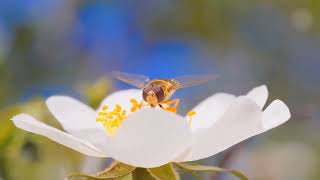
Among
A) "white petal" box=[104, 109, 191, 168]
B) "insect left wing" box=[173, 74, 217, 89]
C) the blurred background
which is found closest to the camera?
"white petal" box=[104, 109, 191, 168]

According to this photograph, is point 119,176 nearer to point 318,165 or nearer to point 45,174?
point 45,174

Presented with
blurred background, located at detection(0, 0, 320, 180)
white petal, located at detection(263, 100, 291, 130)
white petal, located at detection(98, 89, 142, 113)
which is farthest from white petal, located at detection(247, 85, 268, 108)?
blurred background, located at detection(0, 0, 320, 180)

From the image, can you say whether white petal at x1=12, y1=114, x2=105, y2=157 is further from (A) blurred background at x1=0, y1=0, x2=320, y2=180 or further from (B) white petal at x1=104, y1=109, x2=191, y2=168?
(A) blurred background at x1=0, y1=0, x2=320, y2=180

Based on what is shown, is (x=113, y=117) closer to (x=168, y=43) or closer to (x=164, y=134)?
(x=164, y=134)

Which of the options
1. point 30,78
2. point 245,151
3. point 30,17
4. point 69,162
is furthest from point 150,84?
point 30,17

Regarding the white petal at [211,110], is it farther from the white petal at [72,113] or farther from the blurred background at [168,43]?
the blurred background at [168,43]

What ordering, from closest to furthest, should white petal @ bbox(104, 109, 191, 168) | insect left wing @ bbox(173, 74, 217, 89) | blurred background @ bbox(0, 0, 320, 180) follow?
white petal @ bbox(104, 109, 191, 168), insect left wing @ bbox(173, 74, 217, 89), blurred background @ bbox(0, 0, 320, 180)

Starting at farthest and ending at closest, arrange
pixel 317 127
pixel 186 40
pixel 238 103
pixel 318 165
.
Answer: pixel 186 40 < pixel 317 127 < pixel 318 165 < pixel 238 103
